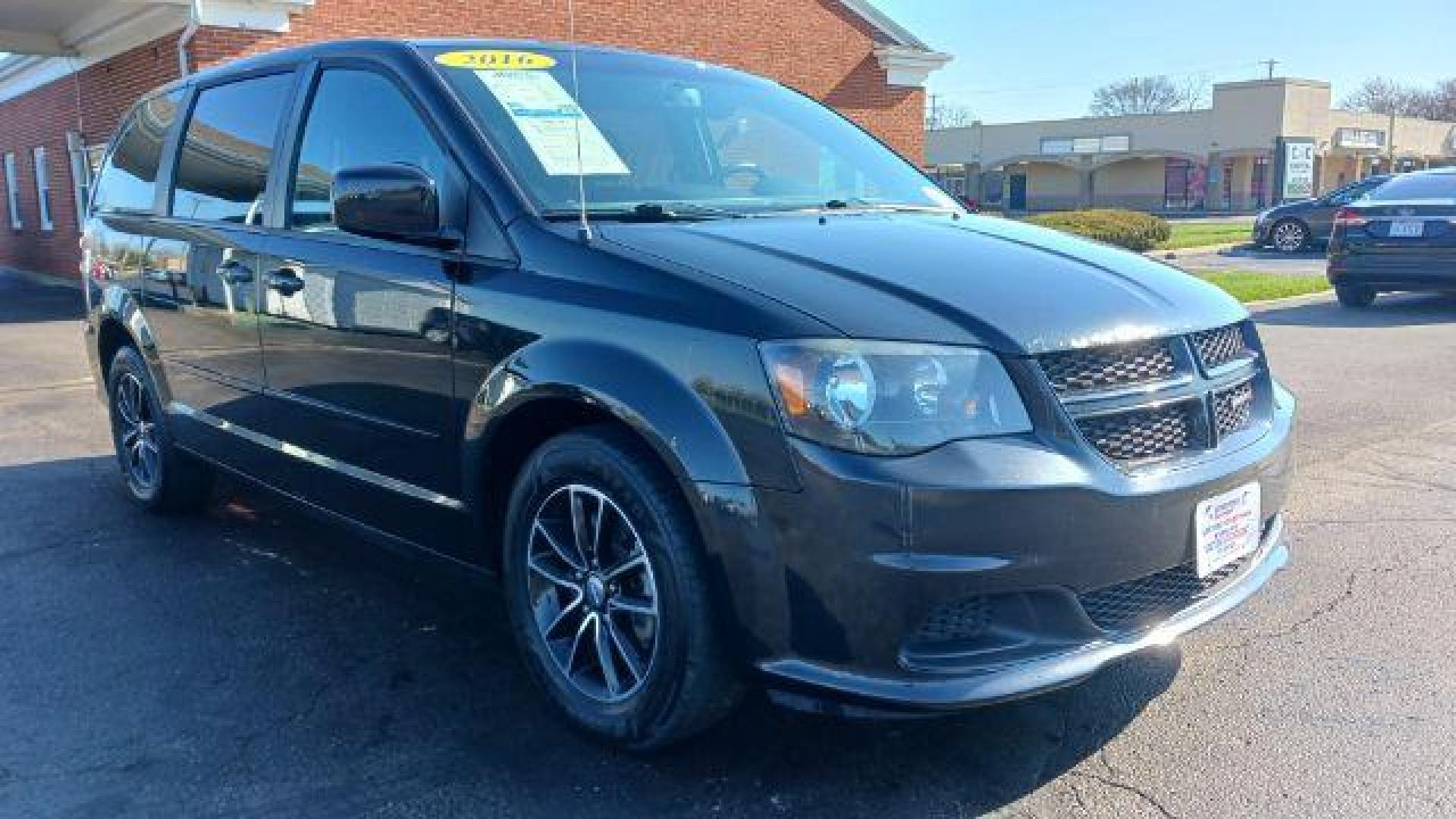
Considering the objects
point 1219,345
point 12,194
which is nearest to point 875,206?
point 1219,345

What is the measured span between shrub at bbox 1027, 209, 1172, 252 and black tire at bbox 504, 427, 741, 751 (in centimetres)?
1728

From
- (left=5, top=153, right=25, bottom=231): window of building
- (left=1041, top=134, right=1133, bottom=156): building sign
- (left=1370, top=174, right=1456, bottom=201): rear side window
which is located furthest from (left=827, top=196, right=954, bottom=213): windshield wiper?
(left=1041, top=134, right=1133, bottom=156): building sign

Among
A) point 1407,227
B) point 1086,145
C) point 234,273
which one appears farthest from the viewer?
point 1086,145

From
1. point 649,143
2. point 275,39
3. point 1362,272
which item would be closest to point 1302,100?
point 1362,272

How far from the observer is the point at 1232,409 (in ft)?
10.3

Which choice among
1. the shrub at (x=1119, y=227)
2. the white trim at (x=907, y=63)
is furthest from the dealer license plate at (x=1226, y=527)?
the white trim at (x=907, y=63)

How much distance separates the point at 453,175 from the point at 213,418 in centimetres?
187

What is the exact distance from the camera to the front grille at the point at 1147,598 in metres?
2.79

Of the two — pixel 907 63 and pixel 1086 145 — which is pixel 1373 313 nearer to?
A: pixel 907 63

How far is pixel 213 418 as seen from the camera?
15.3 feet

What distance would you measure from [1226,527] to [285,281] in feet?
9.89

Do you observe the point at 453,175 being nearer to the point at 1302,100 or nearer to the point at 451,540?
the point at 451,540

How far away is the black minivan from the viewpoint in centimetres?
Result: 260

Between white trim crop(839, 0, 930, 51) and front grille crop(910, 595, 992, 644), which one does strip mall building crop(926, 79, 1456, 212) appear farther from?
front grille crop(910, 595, 992, 644)
